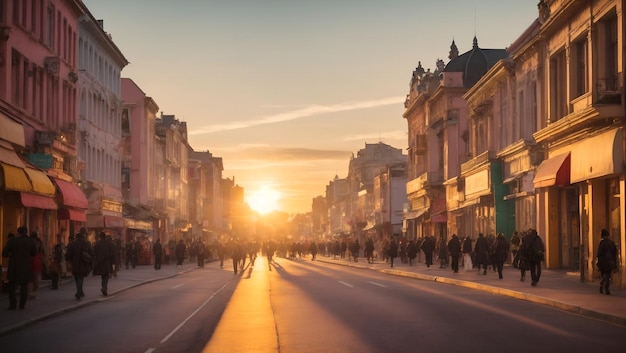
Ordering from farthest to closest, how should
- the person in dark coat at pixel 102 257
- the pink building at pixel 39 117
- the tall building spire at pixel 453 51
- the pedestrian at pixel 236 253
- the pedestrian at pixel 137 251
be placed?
the tall building spire at pixel 453 51 < the pedestrian at pixel 137 251 < the pedestrian at pixel 236 253 < the pink building at pixel 39 117 < the person in dark coat at pixel 102 257

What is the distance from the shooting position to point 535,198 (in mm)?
46594

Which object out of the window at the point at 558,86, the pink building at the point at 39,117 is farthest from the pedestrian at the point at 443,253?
the pink building at the point at 39,117

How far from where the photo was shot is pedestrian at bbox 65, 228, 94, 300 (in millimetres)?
29188

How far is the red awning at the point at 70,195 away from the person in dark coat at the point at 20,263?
16974mm

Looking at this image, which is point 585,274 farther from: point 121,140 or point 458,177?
point 121,140

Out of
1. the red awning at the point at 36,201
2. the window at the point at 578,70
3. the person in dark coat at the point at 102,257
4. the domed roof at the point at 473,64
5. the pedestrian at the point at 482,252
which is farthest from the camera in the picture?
the domed roof at the point at 473,64

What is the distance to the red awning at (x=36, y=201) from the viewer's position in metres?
34.2

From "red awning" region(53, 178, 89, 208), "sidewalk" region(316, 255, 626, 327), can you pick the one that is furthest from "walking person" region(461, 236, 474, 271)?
"red awning" region(53, 178, 89, 208)

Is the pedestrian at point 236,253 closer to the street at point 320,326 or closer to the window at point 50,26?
the window at point 50,26

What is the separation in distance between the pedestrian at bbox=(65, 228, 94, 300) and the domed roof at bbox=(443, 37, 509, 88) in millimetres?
47872

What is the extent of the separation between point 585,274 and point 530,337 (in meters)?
18.3

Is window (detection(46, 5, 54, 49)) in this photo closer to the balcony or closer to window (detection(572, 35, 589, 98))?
window (detection(572, 35, 589, 98))

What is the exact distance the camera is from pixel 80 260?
29406 mm

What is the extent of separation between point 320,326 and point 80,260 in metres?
12.3
